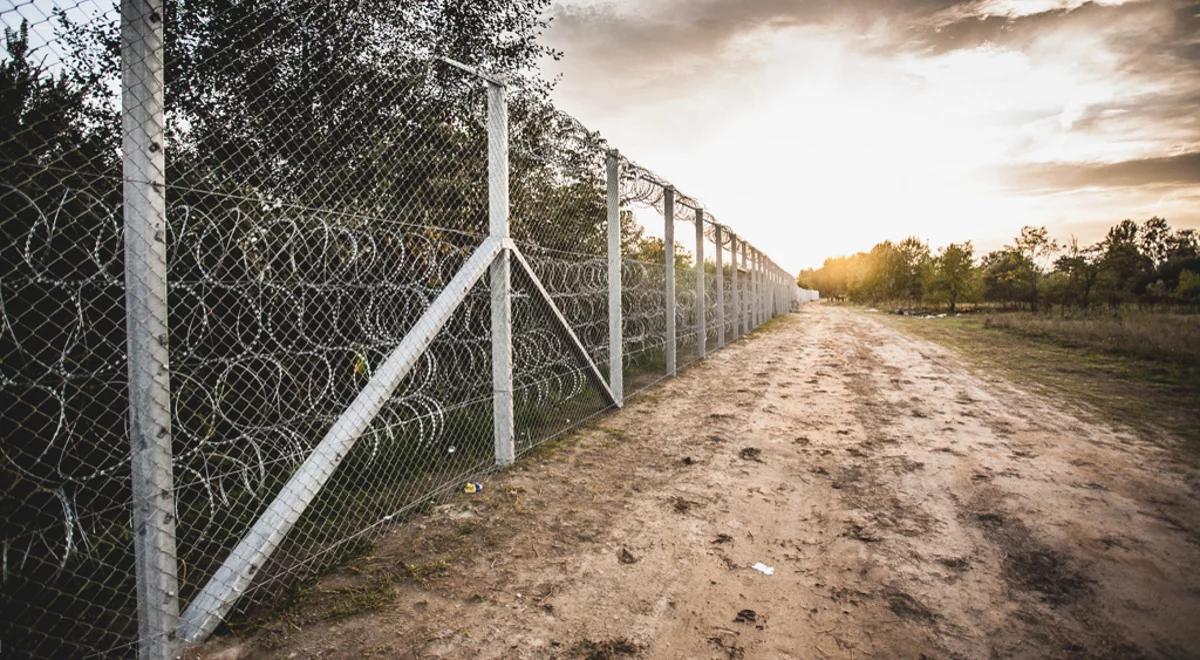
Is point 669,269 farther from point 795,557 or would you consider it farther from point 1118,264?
point 1118,264

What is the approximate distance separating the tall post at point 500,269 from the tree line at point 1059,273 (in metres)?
32.4

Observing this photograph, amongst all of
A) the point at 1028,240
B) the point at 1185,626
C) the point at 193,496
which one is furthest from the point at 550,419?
the point at 1028,240

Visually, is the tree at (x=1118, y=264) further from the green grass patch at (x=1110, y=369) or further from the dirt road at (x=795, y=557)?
the dirt road at (x=795, y=557)

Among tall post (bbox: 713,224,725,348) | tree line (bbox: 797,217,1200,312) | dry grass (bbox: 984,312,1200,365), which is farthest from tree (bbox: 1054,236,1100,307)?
tall post (bbox: 713,224,725,348)

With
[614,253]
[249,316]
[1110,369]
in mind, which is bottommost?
[1110,369]

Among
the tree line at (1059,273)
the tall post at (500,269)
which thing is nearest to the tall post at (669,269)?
the tall post at (500,269)

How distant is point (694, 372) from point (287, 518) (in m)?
7.13

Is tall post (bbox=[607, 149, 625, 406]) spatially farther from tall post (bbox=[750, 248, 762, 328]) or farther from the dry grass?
tall post (bbox=[750, 248, 762, 328])

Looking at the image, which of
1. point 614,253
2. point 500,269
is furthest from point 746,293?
point 500,269

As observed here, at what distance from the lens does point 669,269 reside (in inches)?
318

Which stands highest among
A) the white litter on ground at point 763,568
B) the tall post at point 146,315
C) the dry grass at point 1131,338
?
the tall post at point 146,315

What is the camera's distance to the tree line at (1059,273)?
27.0m

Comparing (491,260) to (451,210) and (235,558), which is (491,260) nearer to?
(451,210)

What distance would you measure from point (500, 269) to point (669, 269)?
15.5 feet
